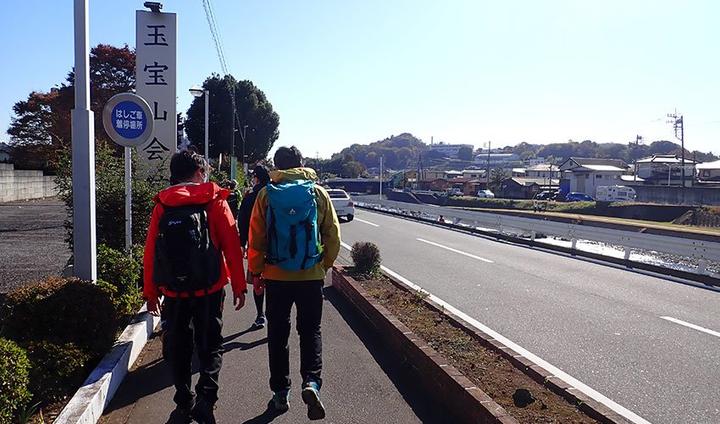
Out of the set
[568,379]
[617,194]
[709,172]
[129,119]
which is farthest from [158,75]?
[709,172]

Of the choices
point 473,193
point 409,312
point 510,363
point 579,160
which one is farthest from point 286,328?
point 579,160

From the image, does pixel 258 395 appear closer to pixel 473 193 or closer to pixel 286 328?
pixel 286 328

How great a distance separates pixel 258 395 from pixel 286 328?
0.73 m

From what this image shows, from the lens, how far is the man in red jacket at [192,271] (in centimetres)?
390

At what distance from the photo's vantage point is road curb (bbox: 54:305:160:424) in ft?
12.5

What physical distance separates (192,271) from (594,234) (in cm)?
1538

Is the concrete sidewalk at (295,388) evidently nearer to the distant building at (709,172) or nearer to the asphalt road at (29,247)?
the asphalt road at (29,247)

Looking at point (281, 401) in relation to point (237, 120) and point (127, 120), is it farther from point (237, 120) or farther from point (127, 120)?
point (237, 120)

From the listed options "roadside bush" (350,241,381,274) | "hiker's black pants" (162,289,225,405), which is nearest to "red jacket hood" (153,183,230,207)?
"hiker's black pants" (162,289,225,405)

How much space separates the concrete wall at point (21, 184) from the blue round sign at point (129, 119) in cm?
1993

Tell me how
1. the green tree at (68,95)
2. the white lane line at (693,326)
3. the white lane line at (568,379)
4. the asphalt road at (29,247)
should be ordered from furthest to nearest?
the green tree at (68,95), the asphalt road at (29,247), the white lane line at (693,326), the white lane line at (568,379)

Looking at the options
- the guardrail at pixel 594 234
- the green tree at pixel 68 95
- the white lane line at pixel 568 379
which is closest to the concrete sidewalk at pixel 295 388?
the white lane line at pixel 568 379

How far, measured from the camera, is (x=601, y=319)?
27.5 feet

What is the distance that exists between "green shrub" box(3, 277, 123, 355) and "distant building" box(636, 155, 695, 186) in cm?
7526
